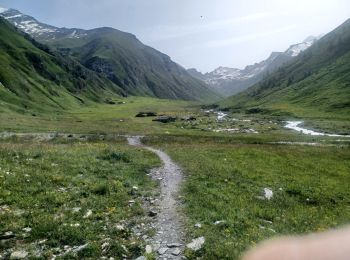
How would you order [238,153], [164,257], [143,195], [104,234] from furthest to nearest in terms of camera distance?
[238,153] → [143,195] → [104,234] → [164,257]

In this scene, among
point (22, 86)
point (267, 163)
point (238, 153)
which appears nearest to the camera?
point (267, 163)

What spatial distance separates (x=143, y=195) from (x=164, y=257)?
8476 mm

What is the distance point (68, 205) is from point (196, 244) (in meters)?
7.00

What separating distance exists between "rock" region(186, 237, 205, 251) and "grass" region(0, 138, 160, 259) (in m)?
1.88

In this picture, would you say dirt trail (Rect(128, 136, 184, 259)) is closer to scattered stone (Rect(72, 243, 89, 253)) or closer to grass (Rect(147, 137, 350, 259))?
grass (Rect(147, 137, 350, 259))

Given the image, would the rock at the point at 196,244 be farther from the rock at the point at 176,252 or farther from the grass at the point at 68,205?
the grass at the point at 68,205

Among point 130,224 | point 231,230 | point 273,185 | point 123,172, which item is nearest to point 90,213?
point 130,224

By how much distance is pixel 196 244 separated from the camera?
15008 millimetres

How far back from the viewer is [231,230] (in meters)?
16.5

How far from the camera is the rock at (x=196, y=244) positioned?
14.7m

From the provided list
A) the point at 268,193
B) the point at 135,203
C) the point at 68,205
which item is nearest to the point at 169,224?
the point at 135,203

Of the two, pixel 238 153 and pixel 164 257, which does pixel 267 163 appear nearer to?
pixel 238 153

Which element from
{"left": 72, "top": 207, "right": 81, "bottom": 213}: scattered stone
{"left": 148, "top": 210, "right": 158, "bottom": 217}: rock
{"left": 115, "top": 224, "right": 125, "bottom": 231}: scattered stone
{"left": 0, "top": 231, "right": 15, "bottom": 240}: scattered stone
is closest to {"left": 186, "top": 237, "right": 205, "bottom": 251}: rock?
{"left": 115, "top": 224, "right": 125, "bottom": 231}: scattered stone

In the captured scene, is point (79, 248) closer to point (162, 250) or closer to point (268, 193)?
point (162, 250)
